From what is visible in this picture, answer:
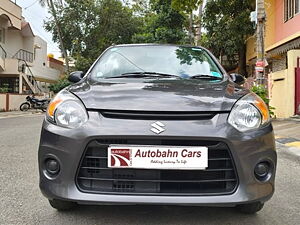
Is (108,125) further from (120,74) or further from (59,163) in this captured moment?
(120,74)

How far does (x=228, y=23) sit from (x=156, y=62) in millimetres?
15295

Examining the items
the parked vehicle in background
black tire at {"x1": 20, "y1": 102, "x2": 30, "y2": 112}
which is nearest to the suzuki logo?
the parked vehicle in background

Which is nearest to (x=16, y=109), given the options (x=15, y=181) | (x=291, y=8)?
(x=291, y=8)

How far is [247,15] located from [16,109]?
14119 millimetres

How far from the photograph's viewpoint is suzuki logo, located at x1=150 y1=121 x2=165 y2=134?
2.48 meters

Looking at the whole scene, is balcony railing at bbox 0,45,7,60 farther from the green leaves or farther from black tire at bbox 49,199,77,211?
black tire at bbox 49,199,77,211

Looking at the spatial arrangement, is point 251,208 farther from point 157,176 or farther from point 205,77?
point 205,77

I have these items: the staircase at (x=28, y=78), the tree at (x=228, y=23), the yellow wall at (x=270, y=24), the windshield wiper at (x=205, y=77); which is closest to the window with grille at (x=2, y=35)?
the staircase at (x=28, y=78)

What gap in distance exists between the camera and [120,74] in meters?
3.62

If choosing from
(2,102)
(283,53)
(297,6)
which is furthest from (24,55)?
(297,6)

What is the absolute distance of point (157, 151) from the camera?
248cm

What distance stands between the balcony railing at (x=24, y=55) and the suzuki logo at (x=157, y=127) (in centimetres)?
2696

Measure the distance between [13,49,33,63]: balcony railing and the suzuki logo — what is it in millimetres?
26965

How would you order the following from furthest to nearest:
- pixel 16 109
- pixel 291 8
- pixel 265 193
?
1. pixel 16 109
2. pixel 291 8
3. pixel 265 193
